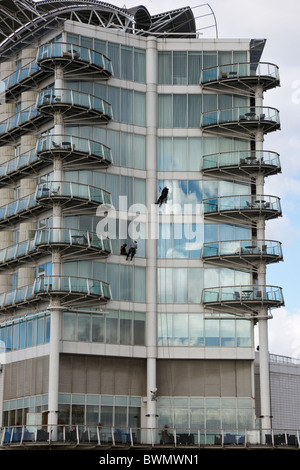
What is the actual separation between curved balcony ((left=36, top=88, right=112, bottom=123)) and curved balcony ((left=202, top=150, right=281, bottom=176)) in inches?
371

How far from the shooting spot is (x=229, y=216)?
8112cm

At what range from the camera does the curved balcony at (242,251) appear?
260 feet

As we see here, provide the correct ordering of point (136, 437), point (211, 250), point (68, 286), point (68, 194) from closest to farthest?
point (136, 437) → point (68, 286) → point (68, 194) → point (211, 250)

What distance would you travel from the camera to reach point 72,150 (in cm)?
7769

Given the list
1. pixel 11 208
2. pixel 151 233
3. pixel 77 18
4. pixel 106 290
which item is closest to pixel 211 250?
pixel 151 233

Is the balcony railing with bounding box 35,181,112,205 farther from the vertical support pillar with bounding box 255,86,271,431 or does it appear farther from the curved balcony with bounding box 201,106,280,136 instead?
the vertical support pillar with bounding box 255,86,271,431

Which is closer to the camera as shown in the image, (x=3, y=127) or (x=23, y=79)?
(x=23, y=79)

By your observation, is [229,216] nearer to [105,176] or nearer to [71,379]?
[105,176]

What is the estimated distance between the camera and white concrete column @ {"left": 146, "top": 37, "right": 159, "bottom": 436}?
78.1m

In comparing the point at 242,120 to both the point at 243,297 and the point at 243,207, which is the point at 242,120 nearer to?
the point at 243,207

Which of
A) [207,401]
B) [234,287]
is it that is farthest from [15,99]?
[207,401]

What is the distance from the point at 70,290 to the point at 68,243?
3.54 m

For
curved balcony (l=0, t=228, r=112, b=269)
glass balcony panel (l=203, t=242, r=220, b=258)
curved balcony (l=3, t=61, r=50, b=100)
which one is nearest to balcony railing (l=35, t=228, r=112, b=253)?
curved balcony (l=0, t=228, r=112, b=269)

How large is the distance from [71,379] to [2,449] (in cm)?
747
